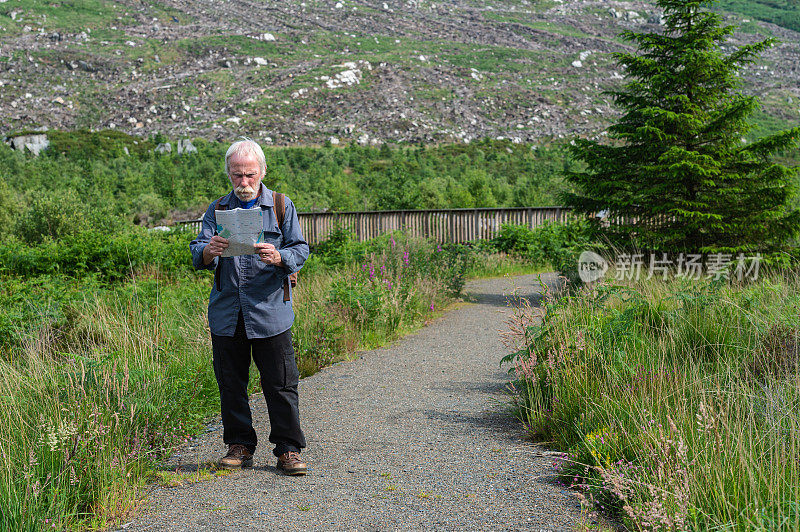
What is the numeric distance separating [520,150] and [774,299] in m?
68.5

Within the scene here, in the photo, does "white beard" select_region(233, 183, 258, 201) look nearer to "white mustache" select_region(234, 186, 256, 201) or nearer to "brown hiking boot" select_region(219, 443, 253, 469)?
"white mustache" select_region(234, 186, 256, 201)

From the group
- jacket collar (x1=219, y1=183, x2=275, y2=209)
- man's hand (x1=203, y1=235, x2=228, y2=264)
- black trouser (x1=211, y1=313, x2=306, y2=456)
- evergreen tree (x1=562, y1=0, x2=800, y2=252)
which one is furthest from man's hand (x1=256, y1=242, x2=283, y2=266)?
evergreen tree (x1=562, y1=0, x2=800, y2=252)

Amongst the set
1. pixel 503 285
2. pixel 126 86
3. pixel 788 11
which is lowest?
pixel 503 285

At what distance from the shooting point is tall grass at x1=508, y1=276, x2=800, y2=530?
2951 millimetres

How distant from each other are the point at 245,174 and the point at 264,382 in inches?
47.6

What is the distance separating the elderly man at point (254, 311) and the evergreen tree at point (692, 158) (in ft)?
24.7

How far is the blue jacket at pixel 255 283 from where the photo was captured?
3.93 m

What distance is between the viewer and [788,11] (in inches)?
7697

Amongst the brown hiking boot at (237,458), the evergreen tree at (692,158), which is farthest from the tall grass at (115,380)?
the evergreen tree at (692,158)

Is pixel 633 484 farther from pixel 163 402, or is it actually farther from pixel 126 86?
pixel 126 86

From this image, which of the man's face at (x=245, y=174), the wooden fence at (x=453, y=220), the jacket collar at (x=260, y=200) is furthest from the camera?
the wooden fence at (x=453, y=220)

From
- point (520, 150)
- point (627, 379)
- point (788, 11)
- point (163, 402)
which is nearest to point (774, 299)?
point (627, 379)

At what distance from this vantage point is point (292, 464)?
4.02 m

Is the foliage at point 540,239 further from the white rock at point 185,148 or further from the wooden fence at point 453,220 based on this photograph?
the white rock at point 185,148
